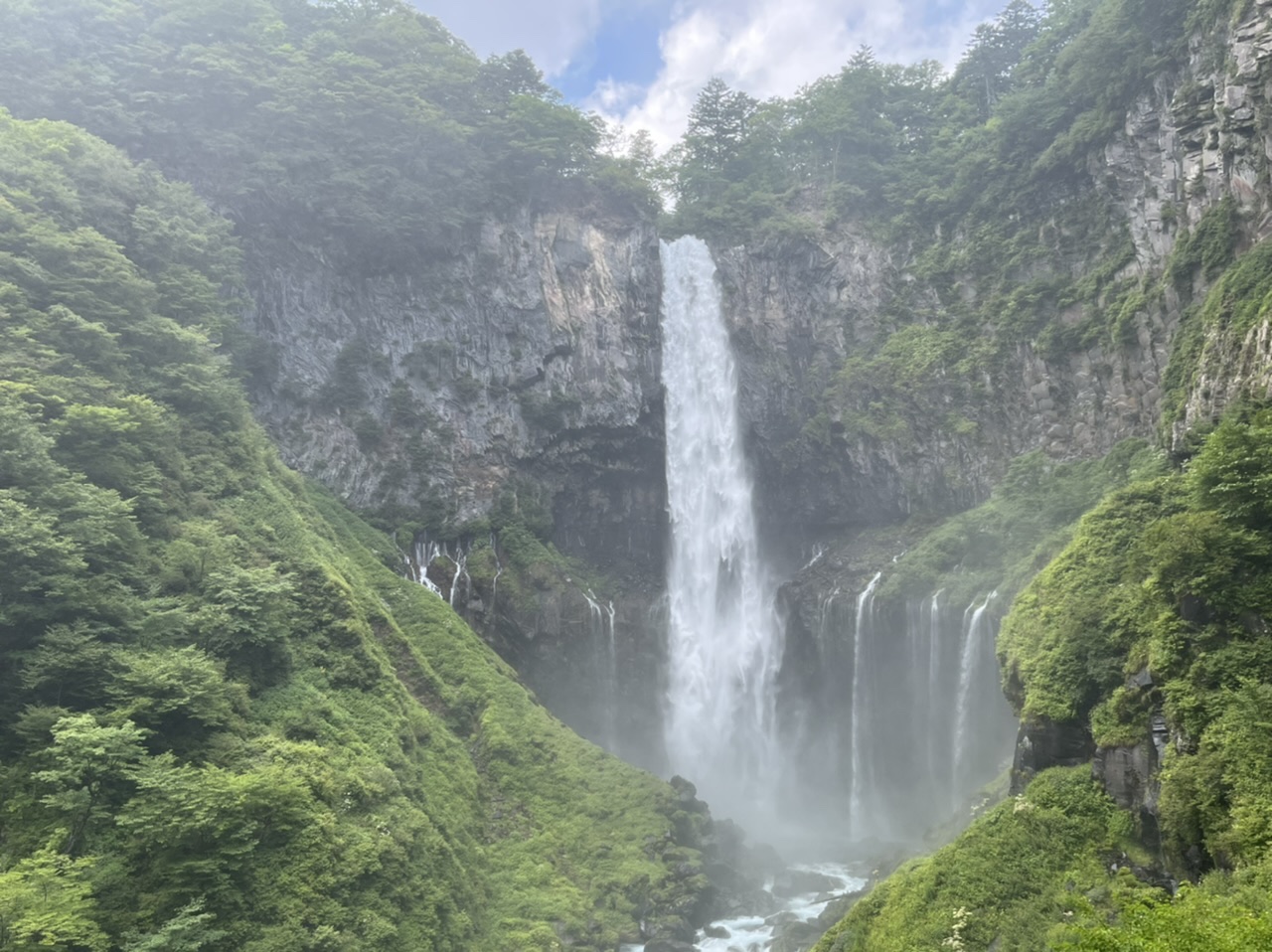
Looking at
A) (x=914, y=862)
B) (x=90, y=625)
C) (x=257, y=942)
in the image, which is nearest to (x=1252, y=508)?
(x=914, y=862)

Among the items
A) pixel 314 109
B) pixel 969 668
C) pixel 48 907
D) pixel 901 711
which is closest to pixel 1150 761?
pixel 969 668

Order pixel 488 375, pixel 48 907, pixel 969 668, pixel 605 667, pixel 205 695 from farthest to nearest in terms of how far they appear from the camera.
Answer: pixel 488 375 < pixel 605 667 < pixel 969 668 < pixel 205 695 < pixel 48 907

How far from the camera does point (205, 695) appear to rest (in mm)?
13219

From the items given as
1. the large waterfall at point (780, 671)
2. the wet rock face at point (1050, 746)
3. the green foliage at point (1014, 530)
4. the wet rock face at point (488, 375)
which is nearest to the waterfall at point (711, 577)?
the large waterfall at point (780, 671)

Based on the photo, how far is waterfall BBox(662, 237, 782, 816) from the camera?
3325cm

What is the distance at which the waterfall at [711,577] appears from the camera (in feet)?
109

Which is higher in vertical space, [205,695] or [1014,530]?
[1014,530]

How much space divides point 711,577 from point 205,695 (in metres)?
25.4

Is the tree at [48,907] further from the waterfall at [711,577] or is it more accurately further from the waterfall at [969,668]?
the waterfall at [711,577]

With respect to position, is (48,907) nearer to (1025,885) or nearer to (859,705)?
(1025,885)

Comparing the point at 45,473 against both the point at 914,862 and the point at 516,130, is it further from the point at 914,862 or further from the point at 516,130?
the point at 516,130

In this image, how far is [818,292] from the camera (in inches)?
1494

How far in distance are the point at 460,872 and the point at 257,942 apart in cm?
548

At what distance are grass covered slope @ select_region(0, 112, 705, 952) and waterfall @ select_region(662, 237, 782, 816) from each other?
1093 centimetres
